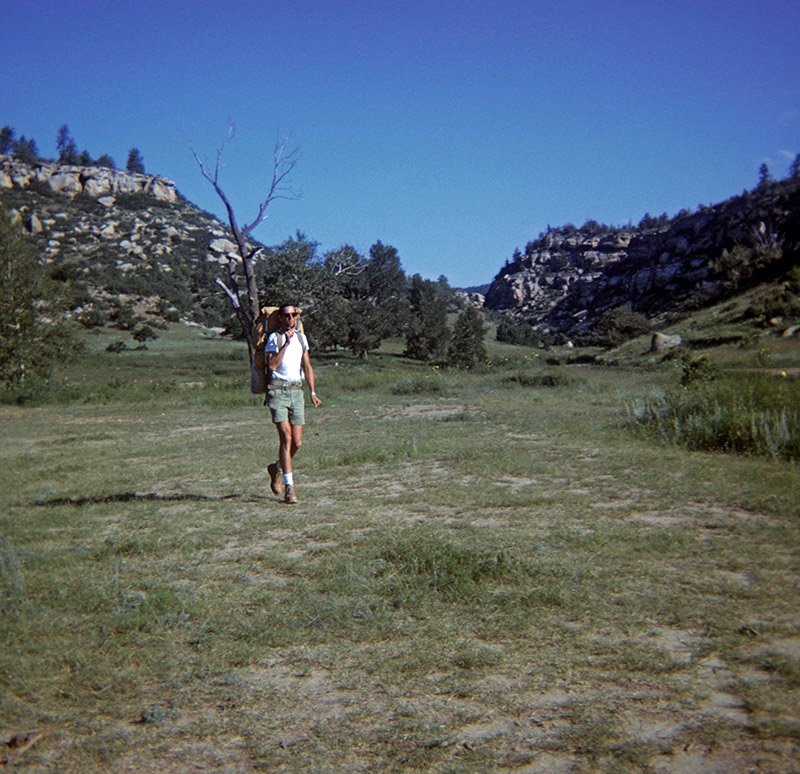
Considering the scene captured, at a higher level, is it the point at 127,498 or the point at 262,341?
the point at 262,341

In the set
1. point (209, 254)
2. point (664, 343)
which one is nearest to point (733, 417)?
point (664, 343)

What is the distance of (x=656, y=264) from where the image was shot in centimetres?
10525

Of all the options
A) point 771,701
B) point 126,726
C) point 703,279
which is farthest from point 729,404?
point 703,279

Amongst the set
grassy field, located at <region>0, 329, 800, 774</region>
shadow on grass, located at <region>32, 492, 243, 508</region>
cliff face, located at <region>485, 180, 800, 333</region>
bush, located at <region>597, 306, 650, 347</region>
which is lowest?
shadow on grass, located at <region>32, 492, 243, 508</region>

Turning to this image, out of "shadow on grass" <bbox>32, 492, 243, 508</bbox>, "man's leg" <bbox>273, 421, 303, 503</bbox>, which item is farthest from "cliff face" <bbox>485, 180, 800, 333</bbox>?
"shadow on grass" <bbox>32, 492, 243, 508</bbox>

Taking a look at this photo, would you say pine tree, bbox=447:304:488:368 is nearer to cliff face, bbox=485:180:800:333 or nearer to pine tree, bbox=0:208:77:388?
cliff face, bbox=485:180:800:333

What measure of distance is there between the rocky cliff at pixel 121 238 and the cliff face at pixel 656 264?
37.8m

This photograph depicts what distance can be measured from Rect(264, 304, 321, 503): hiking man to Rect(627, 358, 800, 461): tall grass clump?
5.37m

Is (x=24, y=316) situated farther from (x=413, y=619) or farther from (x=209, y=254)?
(x=209, y=254)

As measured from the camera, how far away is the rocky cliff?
215 ft

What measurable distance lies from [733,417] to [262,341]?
6181 mm

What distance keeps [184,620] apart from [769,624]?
3.05 metres

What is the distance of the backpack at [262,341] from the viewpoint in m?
6.77

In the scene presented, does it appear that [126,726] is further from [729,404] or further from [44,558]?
[729,404]
